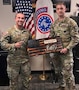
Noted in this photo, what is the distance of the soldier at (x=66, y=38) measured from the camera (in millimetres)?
3652

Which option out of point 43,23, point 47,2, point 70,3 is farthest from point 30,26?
point 70,3

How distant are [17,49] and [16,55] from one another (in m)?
0.09

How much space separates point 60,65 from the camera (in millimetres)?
3943

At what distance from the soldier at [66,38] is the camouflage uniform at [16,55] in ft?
1.64

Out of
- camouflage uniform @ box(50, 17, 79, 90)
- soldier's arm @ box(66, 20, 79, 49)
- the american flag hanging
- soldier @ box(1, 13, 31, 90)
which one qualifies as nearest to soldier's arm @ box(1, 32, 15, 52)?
soldier @ box(1, 13, 31, 90)

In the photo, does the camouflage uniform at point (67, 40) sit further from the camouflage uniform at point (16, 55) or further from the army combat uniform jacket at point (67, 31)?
the camouflage uniform at point (16, 55)

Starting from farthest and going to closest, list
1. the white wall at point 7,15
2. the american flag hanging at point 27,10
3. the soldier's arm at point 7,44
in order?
the white wall at point 7,15 → the american flag hanging at point 27,10 → the soldier's arm at point 7,44

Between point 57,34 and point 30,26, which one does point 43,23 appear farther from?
point 57,34

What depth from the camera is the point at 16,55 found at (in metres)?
3.59

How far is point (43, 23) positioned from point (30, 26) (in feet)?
0.85

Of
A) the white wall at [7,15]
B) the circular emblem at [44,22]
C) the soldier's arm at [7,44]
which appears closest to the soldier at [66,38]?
the soldier's arm at [7,44]

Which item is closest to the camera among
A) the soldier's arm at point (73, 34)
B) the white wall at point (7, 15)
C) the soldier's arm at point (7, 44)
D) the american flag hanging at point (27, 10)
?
the soldier's arm at point (7, 44)

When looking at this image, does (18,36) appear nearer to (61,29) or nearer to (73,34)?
(61,29)

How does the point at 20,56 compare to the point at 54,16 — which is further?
the point at 54,16
